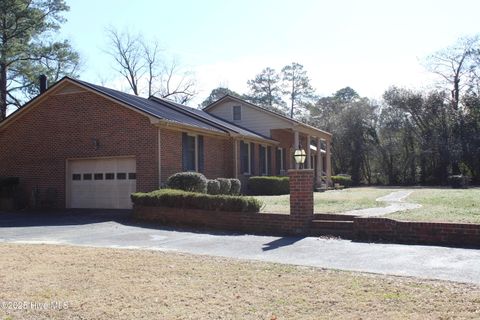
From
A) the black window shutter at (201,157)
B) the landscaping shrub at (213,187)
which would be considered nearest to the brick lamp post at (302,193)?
the landscaping shrub at (213,187)

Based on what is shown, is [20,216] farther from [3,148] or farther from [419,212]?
[419,212]

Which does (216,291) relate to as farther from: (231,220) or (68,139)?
(68,139)

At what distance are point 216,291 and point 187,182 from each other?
11.2 meters

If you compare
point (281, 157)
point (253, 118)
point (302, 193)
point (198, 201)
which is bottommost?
point (198, 201)

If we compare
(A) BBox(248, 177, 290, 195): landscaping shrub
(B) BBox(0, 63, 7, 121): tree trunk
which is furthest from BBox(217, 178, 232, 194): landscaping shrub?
(B) BBox(0, 63, 7, 121): tree trunk

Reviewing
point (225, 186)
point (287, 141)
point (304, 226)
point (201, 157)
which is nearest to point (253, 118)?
point (287, 141)

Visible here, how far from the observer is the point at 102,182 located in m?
19.7

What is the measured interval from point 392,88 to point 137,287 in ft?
140

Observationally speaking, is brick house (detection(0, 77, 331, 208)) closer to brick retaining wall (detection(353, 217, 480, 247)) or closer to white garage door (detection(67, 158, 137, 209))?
white garage door (detection(67, 158, 137, 209))

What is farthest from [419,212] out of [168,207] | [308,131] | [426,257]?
[308,131]

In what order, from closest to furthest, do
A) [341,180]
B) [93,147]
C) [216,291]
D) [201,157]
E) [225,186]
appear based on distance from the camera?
[216,291] → [93,147] → [225,186] → [201,157] → [341,180]

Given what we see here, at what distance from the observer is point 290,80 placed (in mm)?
68438

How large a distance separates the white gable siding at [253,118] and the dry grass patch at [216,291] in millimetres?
22607

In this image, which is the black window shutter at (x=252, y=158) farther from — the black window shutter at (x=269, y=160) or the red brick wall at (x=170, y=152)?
the red brick wall at (x=170, y=152)
